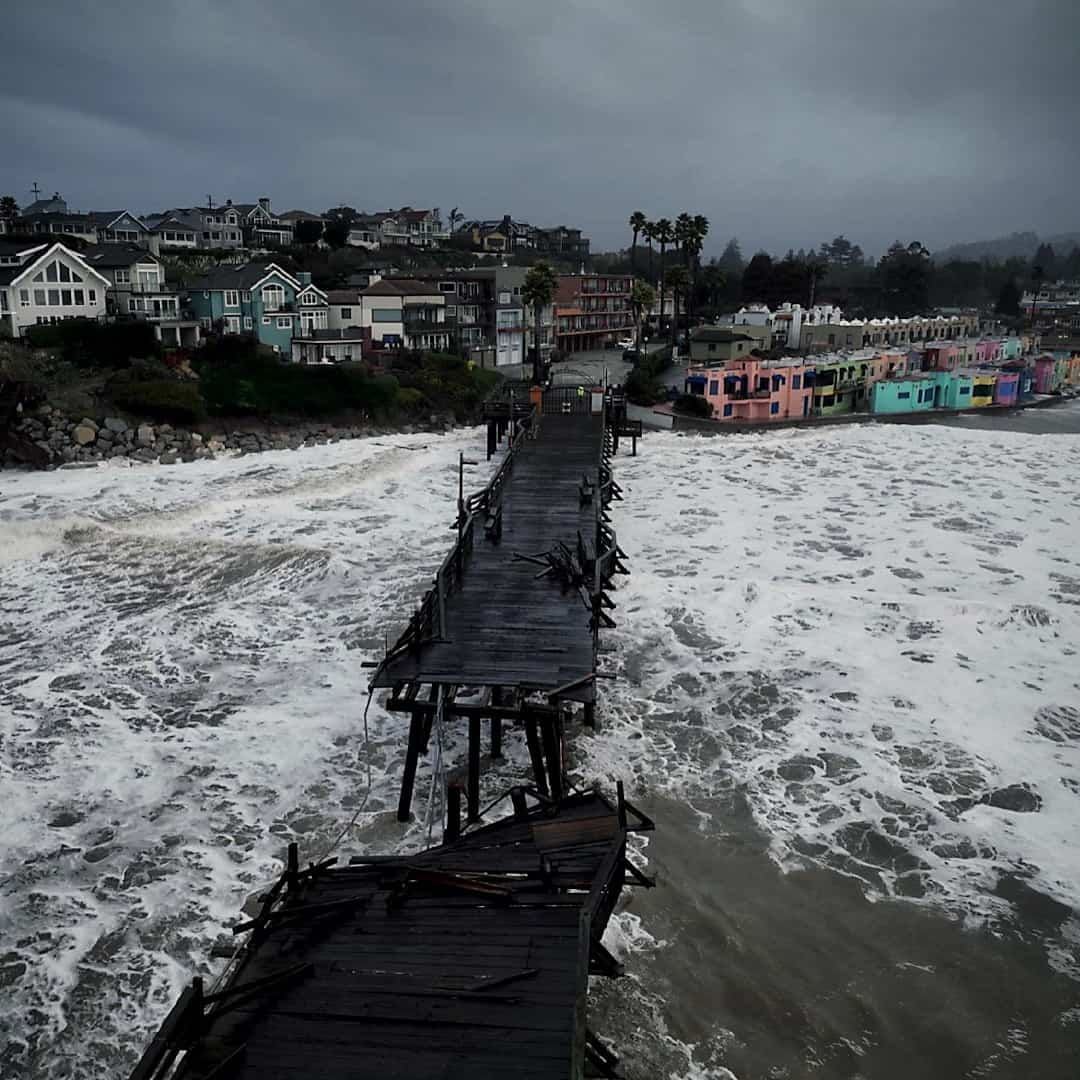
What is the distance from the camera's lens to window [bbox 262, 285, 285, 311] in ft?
176

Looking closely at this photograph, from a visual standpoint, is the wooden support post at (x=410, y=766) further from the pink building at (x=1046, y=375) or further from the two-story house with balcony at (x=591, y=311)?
the pink building at (x=1046, y=375)

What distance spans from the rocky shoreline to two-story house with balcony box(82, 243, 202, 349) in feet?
32.5

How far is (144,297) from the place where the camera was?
1999 inches

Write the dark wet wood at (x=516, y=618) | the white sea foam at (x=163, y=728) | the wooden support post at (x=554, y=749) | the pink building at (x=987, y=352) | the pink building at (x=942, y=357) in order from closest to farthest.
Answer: the white sea foam at (x=163, y=728)
the wooden support post at (x=554, y=749)
the dark wet wood at (x=516, y=618)
the pink building at (x=942, y=357)
the pink building at (x=987, y=352)

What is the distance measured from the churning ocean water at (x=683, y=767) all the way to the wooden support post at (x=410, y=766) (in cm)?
40

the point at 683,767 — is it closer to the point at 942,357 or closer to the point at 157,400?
the point at 157,400

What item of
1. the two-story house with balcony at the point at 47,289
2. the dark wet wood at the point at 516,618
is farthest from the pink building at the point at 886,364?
the two-story house with balcony at the point at 47,289

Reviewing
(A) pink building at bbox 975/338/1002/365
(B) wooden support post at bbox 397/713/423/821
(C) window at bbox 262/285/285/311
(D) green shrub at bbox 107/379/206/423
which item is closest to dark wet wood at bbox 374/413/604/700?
(B) wooden support post at bbox 397/713/423/821

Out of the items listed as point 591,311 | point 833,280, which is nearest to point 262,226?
point 591,311

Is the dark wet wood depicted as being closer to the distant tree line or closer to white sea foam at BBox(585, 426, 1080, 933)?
white sea foam at BBox(585, 426, 1080, 933)

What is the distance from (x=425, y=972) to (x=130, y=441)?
39.2m

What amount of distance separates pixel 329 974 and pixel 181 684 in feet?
41.8

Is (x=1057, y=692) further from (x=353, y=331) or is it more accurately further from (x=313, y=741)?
(x=353, y=331)

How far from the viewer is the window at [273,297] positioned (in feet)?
176
